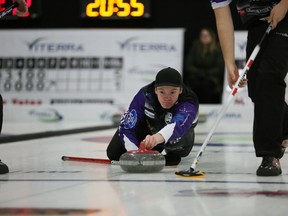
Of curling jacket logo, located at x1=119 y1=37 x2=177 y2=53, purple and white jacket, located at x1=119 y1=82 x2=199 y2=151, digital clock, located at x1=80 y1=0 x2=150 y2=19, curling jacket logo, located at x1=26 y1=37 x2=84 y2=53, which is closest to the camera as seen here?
purple and white jacket, located at x1=119 y1=82 x2=199 y2=151

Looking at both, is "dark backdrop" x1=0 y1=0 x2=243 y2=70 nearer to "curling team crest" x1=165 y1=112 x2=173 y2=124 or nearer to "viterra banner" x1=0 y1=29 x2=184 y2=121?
"viterra banner" x1=0 y1=29 x2=184 y2=121

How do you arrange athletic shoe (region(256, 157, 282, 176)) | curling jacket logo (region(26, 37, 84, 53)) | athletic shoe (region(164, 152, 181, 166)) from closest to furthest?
1. athletic shoe (region(256, 157, 282, 176))
2. athletic shoe (region(164, 152, 181, 166))
3. curling jacket logo (region(26, 37, 84, 53))

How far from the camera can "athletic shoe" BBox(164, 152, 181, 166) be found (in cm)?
411

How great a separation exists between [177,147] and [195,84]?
7.66 meters

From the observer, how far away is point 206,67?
11.6 meters

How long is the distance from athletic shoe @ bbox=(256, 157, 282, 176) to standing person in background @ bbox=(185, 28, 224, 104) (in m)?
8.09

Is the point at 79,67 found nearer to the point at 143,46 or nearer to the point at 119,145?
the point at 143,46

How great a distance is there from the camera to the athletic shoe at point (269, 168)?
3398 mm

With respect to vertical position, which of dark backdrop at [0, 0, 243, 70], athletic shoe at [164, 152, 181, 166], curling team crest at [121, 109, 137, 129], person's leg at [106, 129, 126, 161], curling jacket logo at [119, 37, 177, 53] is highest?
dark backdrop at [0, 0, 243, 70]

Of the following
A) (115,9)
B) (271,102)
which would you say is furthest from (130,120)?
(115,9)

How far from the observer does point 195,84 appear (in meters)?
11.8

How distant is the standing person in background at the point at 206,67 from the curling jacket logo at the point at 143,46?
50 cm

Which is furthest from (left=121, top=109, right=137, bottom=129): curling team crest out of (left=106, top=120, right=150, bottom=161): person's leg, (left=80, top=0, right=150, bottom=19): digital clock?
(left=80, top=0, right=150, bottom=19): digital clock

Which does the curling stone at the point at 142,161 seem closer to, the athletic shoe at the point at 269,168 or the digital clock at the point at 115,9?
the athletic shoe at the point at 269,168
